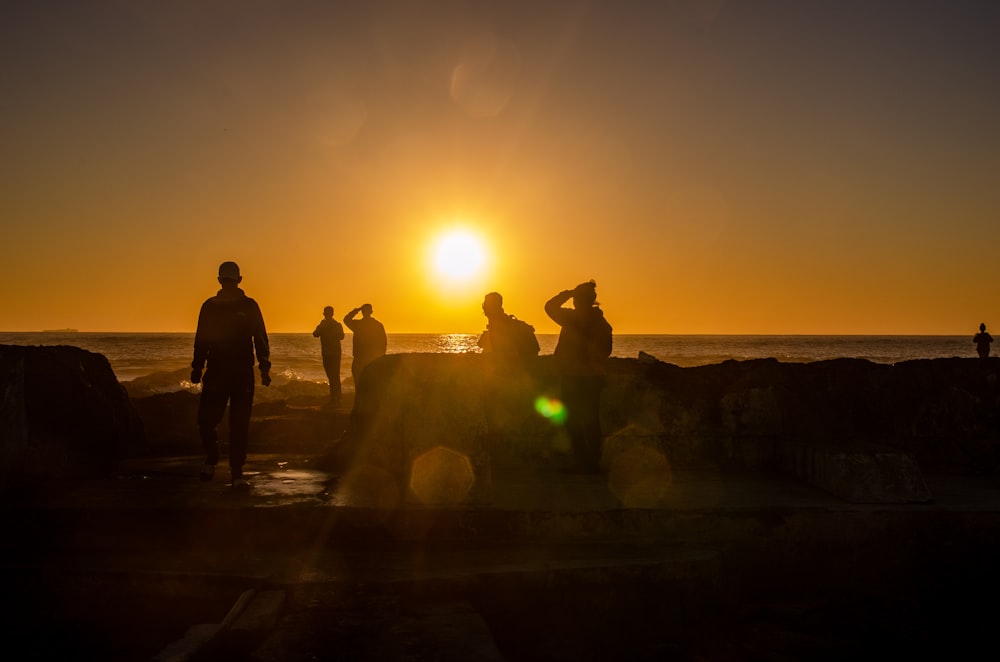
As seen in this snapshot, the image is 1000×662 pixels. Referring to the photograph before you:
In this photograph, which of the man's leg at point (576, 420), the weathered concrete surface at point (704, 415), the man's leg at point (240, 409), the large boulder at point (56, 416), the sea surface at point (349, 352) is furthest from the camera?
the sea surface at point (349, 352)

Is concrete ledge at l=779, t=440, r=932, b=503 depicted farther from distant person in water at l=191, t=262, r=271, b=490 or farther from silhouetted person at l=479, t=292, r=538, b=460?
distant person in water at l=191, t=262, r=271, b=490

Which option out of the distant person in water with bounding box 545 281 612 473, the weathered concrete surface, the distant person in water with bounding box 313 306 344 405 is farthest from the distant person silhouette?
the distant person in water with bounding box 545 281 612 473

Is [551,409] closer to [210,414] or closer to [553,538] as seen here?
[553,538]

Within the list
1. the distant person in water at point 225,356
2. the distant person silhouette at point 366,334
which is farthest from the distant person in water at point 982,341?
the distant person in water at point 225,356

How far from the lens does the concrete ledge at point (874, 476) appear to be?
5.81m

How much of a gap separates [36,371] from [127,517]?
2.47 metres

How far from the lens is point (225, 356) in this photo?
6.21 m

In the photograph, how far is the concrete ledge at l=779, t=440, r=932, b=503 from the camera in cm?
581

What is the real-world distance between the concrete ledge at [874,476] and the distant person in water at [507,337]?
10.00 feet

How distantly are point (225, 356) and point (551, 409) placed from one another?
10.2ft

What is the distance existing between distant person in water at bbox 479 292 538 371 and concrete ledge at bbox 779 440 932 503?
3.05m

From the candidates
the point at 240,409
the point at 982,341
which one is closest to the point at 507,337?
the point at 240,409

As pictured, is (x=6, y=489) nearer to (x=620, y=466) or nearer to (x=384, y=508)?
(x=384, y=508)

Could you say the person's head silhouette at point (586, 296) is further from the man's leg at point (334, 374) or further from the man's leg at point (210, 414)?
the man's leg at point (334, 374)
